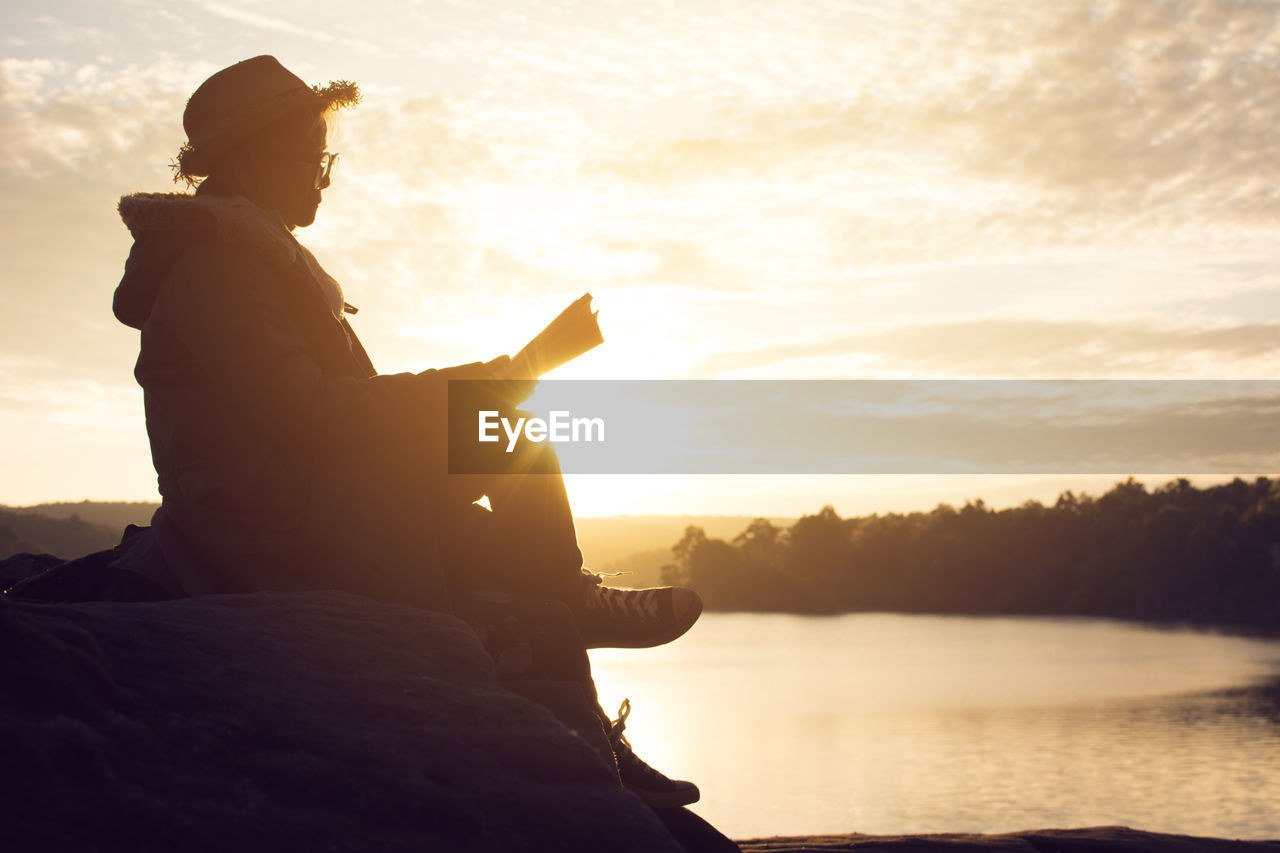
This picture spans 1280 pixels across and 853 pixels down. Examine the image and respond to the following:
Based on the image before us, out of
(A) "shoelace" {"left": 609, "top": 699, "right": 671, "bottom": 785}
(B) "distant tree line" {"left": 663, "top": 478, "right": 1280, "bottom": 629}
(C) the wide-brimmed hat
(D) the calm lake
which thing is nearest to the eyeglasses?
(C) the wide-brimmed hat

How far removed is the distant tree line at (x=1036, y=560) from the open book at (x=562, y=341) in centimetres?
7496

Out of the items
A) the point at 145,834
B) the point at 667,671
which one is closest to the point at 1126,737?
the point at 667,671

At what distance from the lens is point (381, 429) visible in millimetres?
3189

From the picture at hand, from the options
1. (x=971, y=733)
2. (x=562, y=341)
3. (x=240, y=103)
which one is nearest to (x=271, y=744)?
(x=562, y=341)

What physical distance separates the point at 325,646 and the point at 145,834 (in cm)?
72

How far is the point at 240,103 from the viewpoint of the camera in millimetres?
3434

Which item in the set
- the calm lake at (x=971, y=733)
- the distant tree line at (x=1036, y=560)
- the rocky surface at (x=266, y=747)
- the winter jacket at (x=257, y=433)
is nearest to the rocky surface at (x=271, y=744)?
the rocky surface at (x=266, y=747)

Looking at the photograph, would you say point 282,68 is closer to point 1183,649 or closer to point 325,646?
point 325,646

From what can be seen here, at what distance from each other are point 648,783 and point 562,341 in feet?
4.38

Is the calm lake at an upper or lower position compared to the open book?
lower

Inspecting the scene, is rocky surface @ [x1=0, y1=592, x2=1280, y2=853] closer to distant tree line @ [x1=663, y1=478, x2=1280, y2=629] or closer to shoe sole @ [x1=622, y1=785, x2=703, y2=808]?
shoe sole @ [x1=622, y1=785, x2=703, y2=808]

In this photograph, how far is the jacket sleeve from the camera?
10.2 ft

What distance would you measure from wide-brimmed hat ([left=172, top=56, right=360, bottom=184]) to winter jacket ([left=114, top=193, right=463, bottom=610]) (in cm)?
31

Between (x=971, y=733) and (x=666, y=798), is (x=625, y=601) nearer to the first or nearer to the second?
(x=666, y=798)
